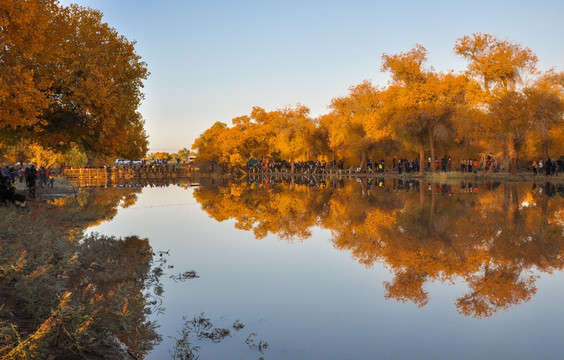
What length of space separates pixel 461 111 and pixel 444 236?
35785 mm

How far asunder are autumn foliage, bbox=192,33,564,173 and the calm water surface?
27.0 metres

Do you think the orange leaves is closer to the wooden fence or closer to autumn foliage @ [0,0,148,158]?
autumn foliage @ [0,0,148,158]

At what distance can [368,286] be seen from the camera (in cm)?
891

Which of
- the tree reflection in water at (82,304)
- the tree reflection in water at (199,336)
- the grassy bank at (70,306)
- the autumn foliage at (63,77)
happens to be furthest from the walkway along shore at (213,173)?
the tree reflection in water at (199,336)

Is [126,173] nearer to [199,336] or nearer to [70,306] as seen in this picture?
[70,306]

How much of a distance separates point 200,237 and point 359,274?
6801 mm

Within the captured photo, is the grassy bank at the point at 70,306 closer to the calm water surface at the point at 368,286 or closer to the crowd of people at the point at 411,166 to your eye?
the calm water surface at the point at 368,286

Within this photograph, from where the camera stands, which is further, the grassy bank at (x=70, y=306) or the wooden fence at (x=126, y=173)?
the wooden fence at (x=126, y=173)

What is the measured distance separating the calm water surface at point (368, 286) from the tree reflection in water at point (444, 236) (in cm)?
5

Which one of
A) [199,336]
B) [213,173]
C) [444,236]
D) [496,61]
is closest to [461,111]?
[496,61]

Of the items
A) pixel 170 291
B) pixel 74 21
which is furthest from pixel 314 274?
pixel 74 21

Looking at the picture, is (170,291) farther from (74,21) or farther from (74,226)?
(74,21)

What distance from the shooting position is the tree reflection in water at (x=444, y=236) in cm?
868

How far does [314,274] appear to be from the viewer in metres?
10.0
